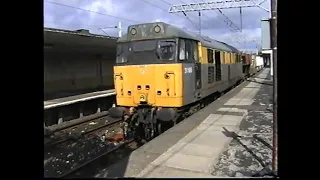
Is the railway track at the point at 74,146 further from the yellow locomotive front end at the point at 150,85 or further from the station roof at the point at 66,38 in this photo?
the station roof at the point at 66,38

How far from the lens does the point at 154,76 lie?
10.0 m

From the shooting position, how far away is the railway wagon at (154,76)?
987cm

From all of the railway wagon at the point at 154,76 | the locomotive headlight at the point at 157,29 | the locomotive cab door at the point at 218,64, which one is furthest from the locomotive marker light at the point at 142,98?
the locomotive cab door at the point at 218,64

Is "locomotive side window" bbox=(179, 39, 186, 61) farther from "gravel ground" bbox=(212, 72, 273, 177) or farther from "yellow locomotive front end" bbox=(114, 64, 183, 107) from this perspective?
"gravel ground" bbox=(212, 72, 273, 177)

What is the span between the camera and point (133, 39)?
34.7 feet

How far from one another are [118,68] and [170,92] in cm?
197

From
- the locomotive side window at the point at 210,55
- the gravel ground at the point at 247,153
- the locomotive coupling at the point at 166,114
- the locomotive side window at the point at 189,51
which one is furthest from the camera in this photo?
the locomotive side window at the point at 210,55

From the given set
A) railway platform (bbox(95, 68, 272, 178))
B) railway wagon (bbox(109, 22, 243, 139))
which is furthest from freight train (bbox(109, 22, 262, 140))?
railway platform (bbox(95, 68, 272, 178))

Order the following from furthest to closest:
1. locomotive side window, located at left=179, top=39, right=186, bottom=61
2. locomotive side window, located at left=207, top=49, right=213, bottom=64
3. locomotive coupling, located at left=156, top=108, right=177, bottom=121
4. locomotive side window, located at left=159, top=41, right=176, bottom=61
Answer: locomotive side window, located at left=207, top=49, right=213, bottom=64 → locomotive side window, located at left=179, top=39, right=186, bottom=61 → locomotive side window, located at left=159, top=41, right=176, bottom=61 → locomotive coupling, located at left=156, top=108, right=177, bottom=121

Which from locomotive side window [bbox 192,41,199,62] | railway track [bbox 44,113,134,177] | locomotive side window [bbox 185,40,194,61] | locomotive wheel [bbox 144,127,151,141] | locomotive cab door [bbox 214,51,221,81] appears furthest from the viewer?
locomotive cab door [bbox 214,51,221,81]

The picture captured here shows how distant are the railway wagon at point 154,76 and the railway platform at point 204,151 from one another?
0.80 m

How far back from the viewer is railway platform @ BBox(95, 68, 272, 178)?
225 inches
